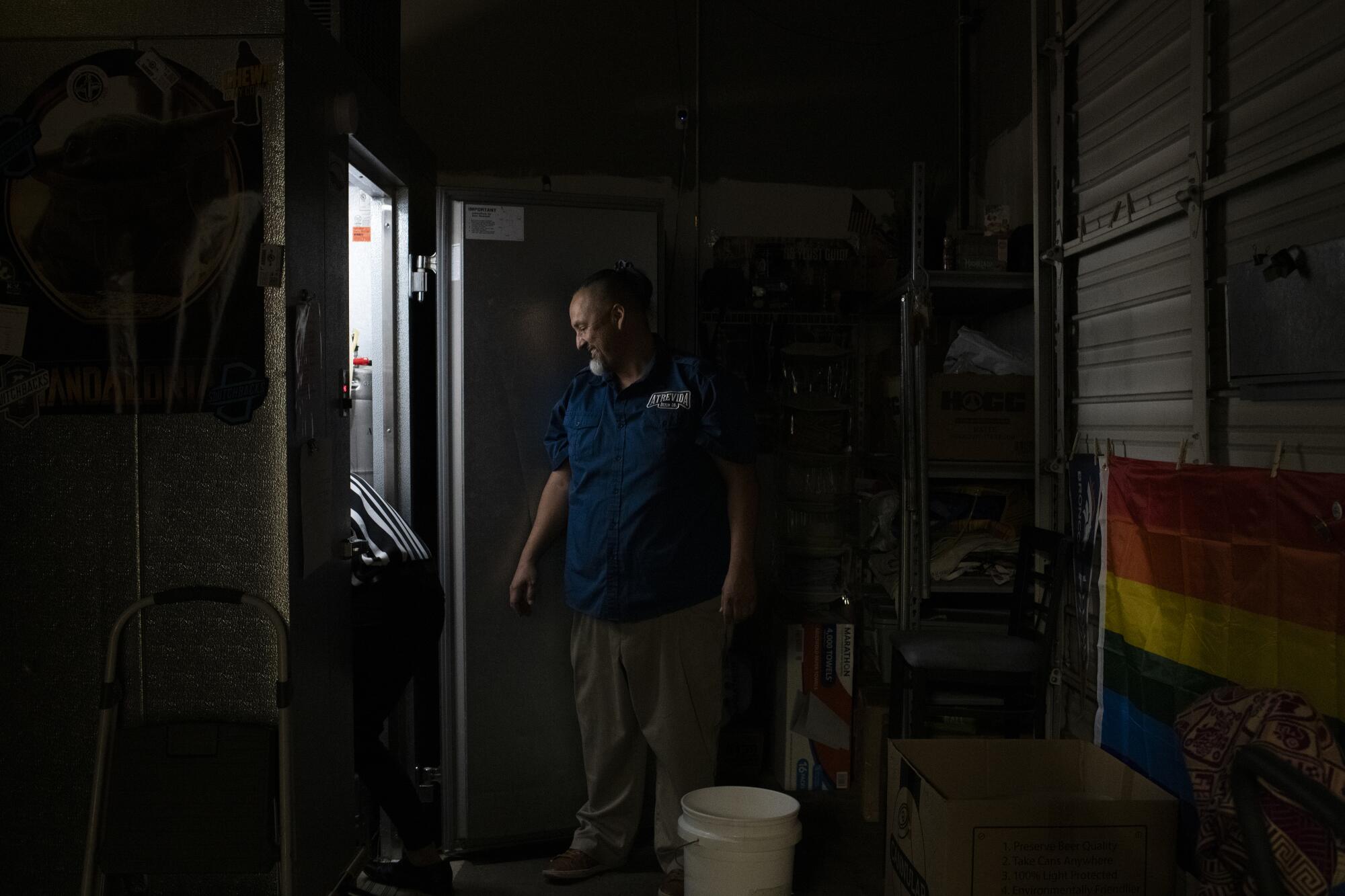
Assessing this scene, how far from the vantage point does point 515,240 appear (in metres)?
3.05

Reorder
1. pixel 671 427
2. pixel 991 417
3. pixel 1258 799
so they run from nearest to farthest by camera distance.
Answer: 1. pixel 1258 799
2. pixel 671 427
3. pixel 991 417

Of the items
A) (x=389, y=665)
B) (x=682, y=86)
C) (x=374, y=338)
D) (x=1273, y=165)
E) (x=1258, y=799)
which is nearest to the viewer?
(x=1258, y=799)

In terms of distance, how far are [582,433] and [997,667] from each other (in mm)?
1425

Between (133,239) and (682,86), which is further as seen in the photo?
(682,86)

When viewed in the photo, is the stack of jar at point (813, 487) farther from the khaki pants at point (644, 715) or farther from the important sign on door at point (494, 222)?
the important sign on door at point (494, 222)

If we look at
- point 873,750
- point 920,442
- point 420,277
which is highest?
point 420,277

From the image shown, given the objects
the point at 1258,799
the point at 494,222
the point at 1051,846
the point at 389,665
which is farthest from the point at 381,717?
the point at 1258,799

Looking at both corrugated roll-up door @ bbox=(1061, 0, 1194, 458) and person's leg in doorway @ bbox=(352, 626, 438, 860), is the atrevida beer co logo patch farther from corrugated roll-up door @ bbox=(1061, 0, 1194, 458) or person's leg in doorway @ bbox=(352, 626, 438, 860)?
corrugated roll-up door @ bbox=(1061, 0, 1194, 458)

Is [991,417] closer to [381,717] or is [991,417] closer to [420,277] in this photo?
[420,277]

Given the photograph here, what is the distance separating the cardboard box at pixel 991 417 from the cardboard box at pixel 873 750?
2.95 ft

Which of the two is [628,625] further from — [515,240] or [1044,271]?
[1044,271]

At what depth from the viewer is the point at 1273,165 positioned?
2014mm

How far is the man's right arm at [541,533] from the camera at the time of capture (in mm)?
2992

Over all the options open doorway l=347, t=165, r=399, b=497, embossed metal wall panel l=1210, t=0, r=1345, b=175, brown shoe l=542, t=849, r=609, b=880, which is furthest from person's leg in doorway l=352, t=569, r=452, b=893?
embossed metal wall panel l=1210, t=0, r=1345, b=175
